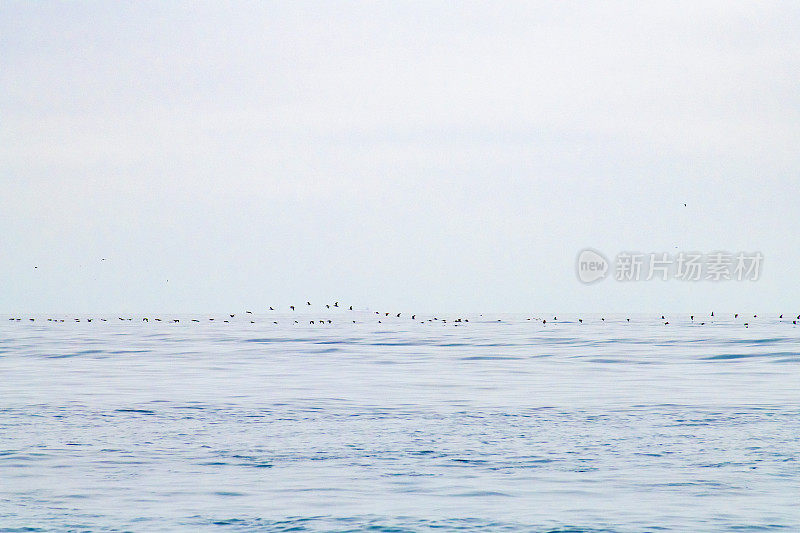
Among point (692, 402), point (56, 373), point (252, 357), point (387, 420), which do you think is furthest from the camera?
point (252, 357)

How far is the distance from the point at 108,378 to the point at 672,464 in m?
20.4

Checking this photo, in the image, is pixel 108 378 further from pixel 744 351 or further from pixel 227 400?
pixel 744 351

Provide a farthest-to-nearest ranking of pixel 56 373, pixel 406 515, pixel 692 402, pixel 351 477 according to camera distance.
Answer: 1. pixel 56 373
2. pixel 692 402
3. pixel 351 477
4. pixel 406 515

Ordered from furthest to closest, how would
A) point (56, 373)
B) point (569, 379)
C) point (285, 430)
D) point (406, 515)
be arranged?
point (56, 373)
point (569, 379)
point (285, 430)
point (406, 515)

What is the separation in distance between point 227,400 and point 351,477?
33.7 feet

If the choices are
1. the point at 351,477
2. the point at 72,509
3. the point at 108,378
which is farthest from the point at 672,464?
the point at 108,378

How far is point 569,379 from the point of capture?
93.9 ft

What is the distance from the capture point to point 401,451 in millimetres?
15008

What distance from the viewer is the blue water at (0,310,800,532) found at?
10953 millimetres

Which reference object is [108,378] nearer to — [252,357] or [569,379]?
[252,357]

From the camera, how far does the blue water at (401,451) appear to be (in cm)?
1095

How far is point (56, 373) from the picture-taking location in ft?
103

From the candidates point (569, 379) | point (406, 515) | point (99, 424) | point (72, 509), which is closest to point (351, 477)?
point (406, 515)

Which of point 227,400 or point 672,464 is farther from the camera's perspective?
point 227,400
